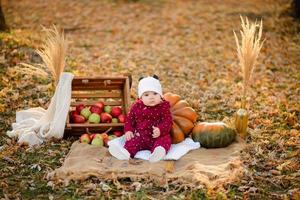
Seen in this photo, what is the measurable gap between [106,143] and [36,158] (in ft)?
2.92

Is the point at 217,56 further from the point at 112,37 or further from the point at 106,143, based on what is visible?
the point at 106,143

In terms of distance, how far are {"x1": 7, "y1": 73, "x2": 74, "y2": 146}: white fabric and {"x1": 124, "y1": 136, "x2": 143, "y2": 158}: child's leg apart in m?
0.99

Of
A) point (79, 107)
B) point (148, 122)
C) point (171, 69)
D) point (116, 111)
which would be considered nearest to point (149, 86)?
point (148, 122)

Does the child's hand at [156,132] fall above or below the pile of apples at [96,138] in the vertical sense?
above

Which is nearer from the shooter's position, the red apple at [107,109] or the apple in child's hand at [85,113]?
the apple in child's hand at [85,113]

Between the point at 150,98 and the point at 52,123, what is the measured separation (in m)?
1.38

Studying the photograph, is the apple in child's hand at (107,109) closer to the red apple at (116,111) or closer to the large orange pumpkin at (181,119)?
the red apple at (116,111)

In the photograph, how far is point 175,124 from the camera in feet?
21.1

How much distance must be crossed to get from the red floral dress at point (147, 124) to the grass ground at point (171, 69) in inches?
32.0

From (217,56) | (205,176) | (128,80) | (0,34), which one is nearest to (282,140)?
(205,176)

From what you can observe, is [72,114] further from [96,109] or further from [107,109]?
[107,109]

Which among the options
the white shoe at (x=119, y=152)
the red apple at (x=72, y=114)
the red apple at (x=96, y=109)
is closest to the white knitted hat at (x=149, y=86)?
the white shoe at (x=119, y=152)

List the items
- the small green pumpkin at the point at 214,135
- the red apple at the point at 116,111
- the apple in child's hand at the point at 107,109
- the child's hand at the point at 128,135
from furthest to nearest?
the apple in child's hand at the point at 107,109 → the red apple at the point at 116,111 → the small green pumpkin at the point at 214,135 → the child's hand at the point at 128,135

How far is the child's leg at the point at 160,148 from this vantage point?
573cm
